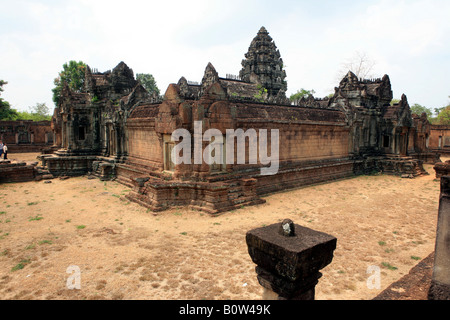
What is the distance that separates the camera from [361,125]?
19.9m

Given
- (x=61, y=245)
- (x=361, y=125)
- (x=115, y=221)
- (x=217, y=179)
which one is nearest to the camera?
(x=61, y=245)

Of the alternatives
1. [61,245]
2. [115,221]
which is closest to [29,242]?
[61,245]

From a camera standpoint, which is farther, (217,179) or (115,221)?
(217,179)

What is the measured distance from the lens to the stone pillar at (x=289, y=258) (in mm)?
3461

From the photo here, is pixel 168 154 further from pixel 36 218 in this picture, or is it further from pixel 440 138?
pixel 440 138

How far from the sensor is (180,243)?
779 cm

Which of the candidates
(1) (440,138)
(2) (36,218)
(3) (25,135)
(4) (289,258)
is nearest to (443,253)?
(4) (289,258)

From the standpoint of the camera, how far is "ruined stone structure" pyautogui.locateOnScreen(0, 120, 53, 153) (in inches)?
1292

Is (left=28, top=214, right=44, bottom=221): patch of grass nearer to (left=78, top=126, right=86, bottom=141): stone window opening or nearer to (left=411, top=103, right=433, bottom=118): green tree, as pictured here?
(left=78, top=126, right=86, bottom=141): stone window opening

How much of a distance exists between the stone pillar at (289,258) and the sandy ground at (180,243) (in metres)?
1.76
